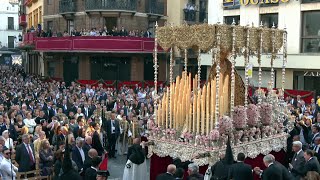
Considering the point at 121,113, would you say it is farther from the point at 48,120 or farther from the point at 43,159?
the point at 43,159

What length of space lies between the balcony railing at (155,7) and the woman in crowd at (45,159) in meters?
26.8

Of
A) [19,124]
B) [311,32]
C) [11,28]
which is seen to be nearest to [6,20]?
[11,28]

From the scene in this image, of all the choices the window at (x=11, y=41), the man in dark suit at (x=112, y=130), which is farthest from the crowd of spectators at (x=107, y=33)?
the window at (x=11, y=41)

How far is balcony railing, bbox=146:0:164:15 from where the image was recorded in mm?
36969

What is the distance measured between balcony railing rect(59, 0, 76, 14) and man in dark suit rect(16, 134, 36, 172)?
27.2m

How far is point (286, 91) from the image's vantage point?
25844 millimetres

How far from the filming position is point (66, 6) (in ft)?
122

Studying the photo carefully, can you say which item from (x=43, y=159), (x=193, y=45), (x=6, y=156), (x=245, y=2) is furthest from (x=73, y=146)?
(x=245, y=2)

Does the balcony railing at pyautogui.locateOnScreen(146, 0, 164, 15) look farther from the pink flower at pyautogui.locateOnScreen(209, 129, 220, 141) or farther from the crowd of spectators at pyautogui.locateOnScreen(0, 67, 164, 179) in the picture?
the pink flower at pyautogui.locateOnScreen(209, 129, 220, 141)

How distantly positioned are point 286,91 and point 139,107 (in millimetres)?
9973

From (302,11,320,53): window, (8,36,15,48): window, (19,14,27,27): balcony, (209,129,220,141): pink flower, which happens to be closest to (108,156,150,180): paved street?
(209,129,220,141): pink flower

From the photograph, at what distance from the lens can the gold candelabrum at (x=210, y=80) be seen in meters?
11.8

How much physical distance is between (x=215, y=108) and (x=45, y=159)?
15.4 ft

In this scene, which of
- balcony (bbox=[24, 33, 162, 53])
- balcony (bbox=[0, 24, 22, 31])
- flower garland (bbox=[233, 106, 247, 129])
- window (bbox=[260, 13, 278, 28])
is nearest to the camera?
flower garland (bbox=[233, 106, 247, 129])
